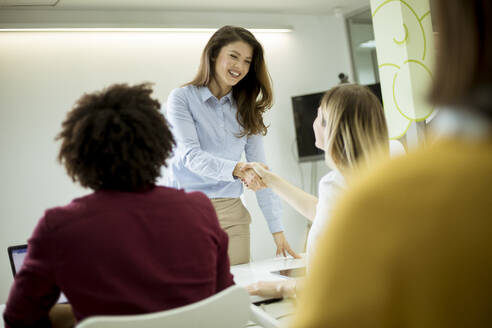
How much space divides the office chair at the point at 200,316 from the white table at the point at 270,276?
0.75 ft

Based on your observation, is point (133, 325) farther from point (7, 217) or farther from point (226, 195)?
point (7, 217)

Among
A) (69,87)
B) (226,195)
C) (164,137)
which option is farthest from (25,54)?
(164,137)

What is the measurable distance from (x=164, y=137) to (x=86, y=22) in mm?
4164

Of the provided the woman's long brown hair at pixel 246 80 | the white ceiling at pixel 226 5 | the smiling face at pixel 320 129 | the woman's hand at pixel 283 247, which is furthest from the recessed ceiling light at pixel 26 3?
the smiling face at pixel 320 129

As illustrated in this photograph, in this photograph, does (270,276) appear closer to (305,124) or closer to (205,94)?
(205,94)

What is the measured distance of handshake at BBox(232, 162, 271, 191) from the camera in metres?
2.30

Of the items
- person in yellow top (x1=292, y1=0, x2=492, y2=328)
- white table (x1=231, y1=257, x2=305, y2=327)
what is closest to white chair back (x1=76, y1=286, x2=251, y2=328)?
white table (x1=231, y1=257, x2=305, y2=327)

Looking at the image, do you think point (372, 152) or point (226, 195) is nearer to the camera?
point (372, 152)

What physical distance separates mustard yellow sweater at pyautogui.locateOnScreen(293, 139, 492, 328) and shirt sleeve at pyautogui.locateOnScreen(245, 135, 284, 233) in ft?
6.49

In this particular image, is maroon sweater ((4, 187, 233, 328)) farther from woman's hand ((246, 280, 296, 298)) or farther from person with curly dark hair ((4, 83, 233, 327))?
woman's hand ((246, 280, 296, 298))

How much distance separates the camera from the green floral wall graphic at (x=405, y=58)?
131 inches

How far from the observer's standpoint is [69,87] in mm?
4875

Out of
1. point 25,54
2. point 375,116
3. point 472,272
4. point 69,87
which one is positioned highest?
point 25,54

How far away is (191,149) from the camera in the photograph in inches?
93.7
